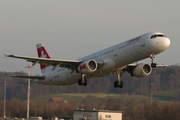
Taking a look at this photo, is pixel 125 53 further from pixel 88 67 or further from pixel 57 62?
pixel 57 62

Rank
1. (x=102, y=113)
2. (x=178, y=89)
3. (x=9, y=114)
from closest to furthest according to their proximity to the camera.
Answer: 1. (x=102, y=113)
2. (x=9, y=114)
3. (x=178, y=89)

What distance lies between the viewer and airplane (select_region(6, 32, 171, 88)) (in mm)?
49562

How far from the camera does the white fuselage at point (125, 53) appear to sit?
4934cm

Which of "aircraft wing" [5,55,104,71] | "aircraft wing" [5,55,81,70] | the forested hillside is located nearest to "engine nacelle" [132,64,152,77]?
"aircraft wing" [5,55,104,71]

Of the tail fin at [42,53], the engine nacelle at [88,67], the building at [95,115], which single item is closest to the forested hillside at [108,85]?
the building at [95,115]

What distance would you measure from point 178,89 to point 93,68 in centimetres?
7755

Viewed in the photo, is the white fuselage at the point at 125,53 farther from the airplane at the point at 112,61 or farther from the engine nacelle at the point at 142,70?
the engine nacelle at the point at 142,70

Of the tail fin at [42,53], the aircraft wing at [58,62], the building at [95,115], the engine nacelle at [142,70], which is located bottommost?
the building at [95,115]

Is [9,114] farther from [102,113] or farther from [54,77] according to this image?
[54,77]

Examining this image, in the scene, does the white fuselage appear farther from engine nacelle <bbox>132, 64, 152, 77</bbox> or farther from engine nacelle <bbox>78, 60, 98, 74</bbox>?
engine nacelle <bbox>132, 64, 152, 77</bbox>

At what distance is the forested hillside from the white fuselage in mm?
29173

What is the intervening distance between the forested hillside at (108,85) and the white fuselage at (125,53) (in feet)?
95.7

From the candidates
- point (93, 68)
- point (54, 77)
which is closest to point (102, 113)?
point (54, 77)

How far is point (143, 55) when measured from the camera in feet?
164
